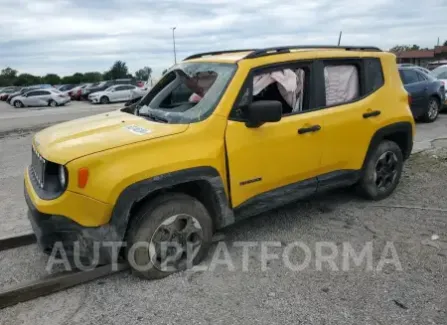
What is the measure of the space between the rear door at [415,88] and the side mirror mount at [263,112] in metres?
8.40

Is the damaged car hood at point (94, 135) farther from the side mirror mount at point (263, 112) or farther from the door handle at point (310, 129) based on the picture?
the door handle at point (310, 129)

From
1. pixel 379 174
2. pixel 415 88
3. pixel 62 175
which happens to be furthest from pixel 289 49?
pixel 415 88

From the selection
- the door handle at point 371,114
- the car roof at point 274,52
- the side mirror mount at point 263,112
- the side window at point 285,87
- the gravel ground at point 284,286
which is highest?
the car roof at point 274,52

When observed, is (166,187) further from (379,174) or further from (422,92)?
(422,92)

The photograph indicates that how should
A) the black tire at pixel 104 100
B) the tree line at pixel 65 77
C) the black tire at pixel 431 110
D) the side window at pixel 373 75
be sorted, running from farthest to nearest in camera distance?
the tree line at pixel 65 77
the black tire at pixel 104 100
the black tire at pixel 431 110
the side window at pixel 373 75

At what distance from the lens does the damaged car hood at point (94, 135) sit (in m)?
3.19

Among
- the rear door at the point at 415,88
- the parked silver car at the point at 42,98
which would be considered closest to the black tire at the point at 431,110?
the rear door at the point at 415,88

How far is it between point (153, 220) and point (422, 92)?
9.90 metres

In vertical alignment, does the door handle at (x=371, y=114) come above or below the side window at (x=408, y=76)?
below

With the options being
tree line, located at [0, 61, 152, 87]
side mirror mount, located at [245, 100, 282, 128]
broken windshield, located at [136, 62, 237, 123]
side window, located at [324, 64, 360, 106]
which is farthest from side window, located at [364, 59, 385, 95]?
tree line, located at [0, 61, 152, 87]

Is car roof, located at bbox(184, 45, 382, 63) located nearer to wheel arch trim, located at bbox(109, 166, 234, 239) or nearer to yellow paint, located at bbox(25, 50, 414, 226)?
yellow paint, located at bbox(25, 50, 414, 226)

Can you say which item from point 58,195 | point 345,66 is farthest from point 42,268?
point 345,66

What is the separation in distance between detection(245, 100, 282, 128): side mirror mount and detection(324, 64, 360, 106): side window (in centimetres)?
102

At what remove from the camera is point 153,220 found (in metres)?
3.30
